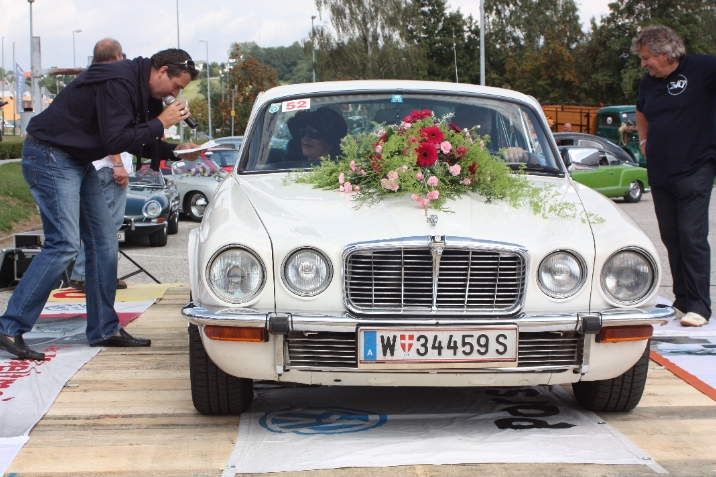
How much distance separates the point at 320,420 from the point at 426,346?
773 mm

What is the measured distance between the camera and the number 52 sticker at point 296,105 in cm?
515

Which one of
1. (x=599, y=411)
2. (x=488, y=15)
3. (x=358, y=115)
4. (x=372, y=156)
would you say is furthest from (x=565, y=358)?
(x=488, y=15)

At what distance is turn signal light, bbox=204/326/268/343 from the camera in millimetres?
A: 3623

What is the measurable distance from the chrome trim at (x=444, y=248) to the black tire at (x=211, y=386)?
2.38 ft

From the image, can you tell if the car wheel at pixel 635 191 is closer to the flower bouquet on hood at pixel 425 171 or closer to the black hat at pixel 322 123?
the black hat at pixel 322 123

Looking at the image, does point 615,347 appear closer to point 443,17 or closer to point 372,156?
point 372,156

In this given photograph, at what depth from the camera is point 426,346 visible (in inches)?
141

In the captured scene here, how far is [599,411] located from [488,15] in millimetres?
74756

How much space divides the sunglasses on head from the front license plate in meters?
1.68

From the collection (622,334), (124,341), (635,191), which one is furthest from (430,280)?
(635,191)

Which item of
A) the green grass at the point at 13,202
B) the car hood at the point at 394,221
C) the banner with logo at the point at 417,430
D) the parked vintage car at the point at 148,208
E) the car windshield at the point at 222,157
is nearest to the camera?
the banner with logo at the point at 417,430

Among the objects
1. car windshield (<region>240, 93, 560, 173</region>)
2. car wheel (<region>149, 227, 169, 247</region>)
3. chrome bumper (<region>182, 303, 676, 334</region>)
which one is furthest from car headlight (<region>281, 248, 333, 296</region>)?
car wheel (<region>149, 227, 169, 247</region>)

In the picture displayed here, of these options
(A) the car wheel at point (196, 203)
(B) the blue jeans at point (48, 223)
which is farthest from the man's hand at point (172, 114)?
(A) the car wheel at point (196, 203)

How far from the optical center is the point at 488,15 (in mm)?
75812
